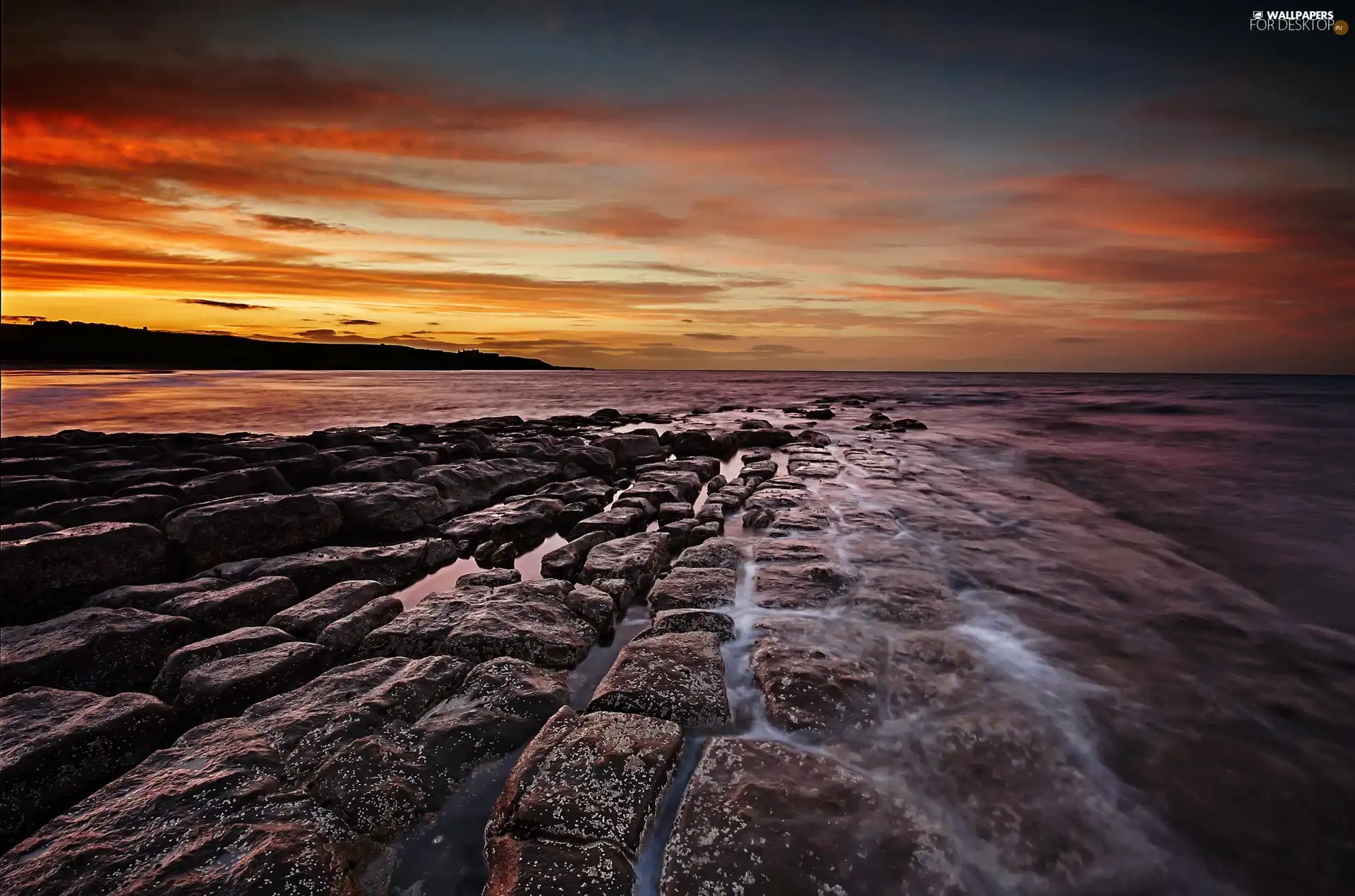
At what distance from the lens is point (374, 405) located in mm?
29875

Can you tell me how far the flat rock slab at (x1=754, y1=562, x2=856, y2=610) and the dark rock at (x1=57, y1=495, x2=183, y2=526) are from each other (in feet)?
21.3

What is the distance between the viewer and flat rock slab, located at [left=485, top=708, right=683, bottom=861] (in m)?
2.29

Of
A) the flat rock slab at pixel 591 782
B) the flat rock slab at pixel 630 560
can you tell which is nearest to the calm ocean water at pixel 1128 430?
the flat rock slab at pixel 630 560

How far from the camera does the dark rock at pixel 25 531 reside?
5.21 meters

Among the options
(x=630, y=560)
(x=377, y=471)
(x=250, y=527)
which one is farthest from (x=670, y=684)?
(x=377, y=471)

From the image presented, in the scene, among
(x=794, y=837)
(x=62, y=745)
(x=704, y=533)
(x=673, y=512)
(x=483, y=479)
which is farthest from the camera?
(x=483, y=479)

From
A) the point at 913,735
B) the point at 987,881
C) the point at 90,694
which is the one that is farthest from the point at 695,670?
the point at 90,694

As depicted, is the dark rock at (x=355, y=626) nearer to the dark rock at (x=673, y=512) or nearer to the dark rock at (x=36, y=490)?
the dark rock at (x=673, y=512)

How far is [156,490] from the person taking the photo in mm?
6938

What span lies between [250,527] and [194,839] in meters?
4.50

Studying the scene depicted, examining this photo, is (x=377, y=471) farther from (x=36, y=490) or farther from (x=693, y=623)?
(x=693, y=623)

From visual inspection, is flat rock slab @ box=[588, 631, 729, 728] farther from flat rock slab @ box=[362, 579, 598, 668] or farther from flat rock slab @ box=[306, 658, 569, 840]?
flat rock slab @ box=[362, 579, 598, 668]

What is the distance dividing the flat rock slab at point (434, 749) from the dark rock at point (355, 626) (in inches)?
45.5

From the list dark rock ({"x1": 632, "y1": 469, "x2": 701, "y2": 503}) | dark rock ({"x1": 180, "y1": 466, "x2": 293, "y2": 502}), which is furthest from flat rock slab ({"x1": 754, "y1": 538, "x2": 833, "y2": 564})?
dark rock ({"x1": 180, "y1": 466, "x2": 293, "y2": 502})
